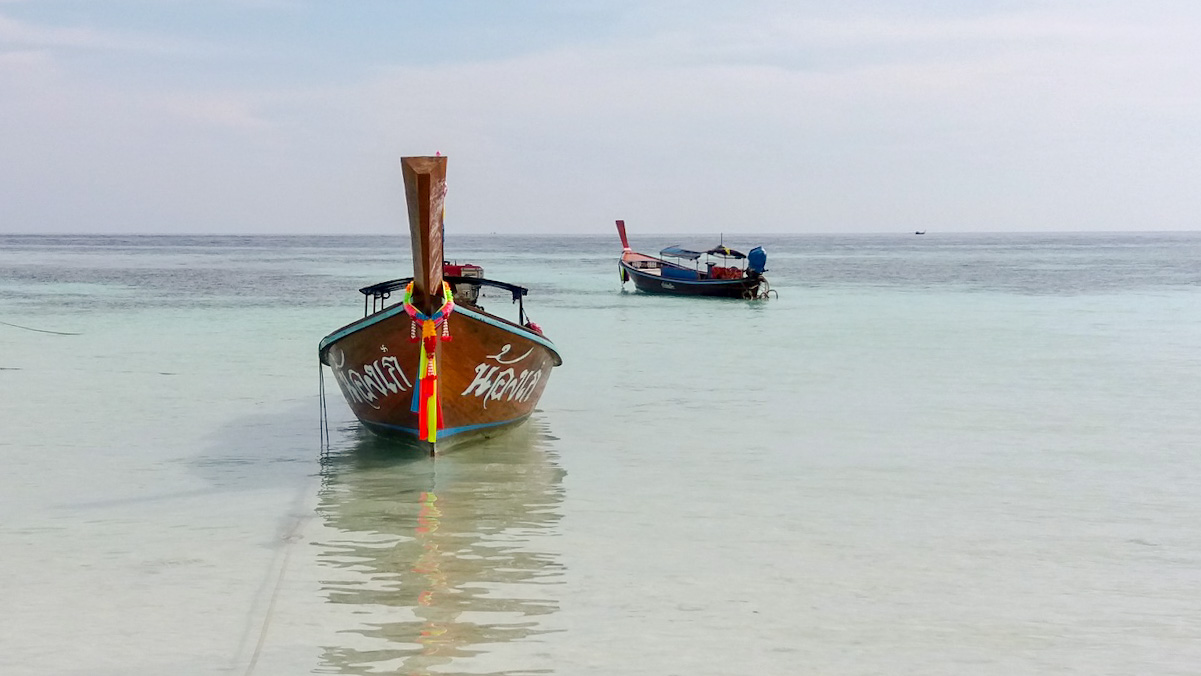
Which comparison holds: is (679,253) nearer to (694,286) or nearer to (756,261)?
(694,286)

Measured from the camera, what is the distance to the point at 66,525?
8.52m

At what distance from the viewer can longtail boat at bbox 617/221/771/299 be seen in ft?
128

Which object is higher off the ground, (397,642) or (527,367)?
Result: (527,367)

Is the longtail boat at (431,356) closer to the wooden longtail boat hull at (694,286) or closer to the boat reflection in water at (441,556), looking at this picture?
the boat reflection in water at (441,556)

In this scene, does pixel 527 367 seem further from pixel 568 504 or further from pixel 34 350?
pixel 34 350

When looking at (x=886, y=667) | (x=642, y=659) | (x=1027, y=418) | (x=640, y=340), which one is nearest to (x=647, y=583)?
(x=642, y=659)

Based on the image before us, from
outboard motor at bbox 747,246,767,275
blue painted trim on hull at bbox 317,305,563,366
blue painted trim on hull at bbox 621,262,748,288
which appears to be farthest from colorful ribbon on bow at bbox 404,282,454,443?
blue painted trim on hull at bbox 621,262,748,288

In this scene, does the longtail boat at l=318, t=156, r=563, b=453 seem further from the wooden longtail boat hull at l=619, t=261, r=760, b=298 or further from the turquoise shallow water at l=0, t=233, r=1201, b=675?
the wooden longtail boat hull at l=619, t=261, r=760, b=298

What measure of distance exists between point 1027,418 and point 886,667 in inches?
358

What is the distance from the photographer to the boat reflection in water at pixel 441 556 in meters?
5.97

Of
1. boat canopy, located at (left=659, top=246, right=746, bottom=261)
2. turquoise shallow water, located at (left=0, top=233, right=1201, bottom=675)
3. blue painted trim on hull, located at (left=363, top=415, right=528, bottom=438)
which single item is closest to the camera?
turquoise shallow water, located at (left=0, top=233, right=1201, bottom=675)

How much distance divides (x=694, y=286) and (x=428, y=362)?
3083 cm

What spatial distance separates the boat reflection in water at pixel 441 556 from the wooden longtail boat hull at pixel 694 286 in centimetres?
2823

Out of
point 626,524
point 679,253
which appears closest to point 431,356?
point 626,524
